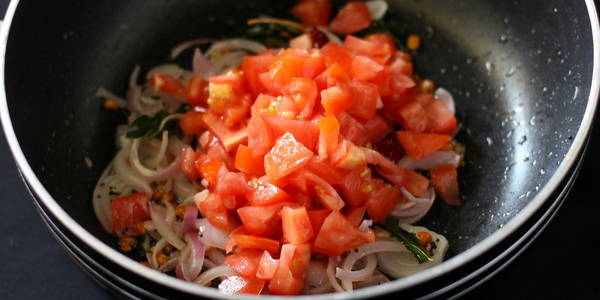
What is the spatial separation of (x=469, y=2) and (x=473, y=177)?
698 millimetres

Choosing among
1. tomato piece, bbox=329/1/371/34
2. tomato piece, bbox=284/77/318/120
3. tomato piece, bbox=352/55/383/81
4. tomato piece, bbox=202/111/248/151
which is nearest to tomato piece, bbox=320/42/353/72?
tomato piece, bbox=352/55/383/81

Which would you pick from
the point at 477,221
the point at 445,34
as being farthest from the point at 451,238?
the point at 445,34

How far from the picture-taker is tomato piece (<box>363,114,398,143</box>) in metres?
2.34

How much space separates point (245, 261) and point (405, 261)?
51 centimetres

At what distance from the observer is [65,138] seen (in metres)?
2.35

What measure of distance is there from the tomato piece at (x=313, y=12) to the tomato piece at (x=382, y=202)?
0.80m

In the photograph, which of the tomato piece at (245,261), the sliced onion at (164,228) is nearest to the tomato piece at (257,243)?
the tomato piece at (245,261)

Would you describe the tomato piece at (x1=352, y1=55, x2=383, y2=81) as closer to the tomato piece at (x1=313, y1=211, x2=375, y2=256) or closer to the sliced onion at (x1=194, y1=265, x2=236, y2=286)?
the tomato piece at (x1=313, y1=211, x2=375, y2=256)

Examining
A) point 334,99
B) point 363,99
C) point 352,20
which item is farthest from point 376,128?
point 352,20

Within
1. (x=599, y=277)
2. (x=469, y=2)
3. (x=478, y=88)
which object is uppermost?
(x=469, y=2)

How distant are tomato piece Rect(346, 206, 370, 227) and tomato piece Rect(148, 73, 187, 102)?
78cm

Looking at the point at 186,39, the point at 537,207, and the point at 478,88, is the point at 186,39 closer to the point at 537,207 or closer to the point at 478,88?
the point at 478,88

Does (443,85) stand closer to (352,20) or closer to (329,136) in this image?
(352,20)

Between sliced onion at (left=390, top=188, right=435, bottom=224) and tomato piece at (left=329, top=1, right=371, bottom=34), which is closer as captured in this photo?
sliced onion at (left=390, top=188, right=435, bottom=224)
